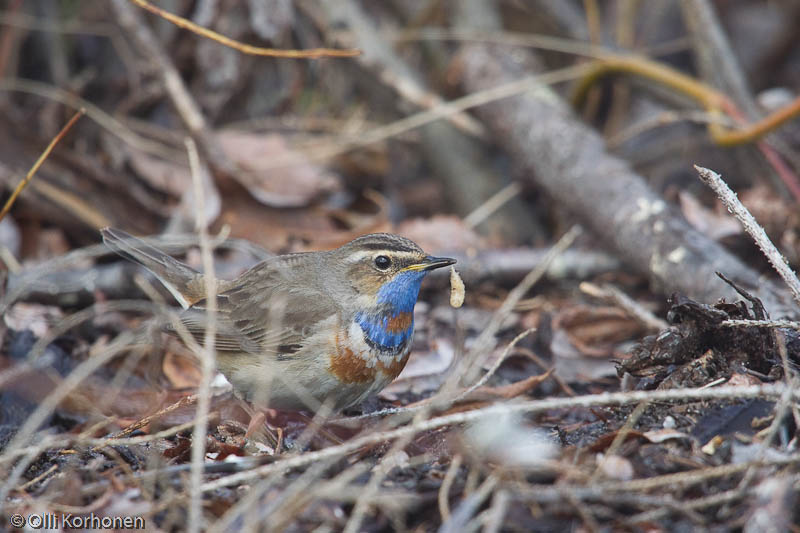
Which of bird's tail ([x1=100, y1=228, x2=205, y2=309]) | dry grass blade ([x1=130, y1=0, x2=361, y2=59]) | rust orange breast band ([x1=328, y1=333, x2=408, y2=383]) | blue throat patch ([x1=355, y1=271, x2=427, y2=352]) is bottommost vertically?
rust orange breast band ([x1=328, y1=333, x2=408, y2=383])

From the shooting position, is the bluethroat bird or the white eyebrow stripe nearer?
the bluethroat bird

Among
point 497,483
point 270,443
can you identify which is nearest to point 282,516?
point 497,483

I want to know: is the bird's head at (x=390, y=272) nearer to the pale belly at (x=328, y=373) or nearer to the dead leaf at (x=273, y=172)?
the pale belly at (x=328, y=373)

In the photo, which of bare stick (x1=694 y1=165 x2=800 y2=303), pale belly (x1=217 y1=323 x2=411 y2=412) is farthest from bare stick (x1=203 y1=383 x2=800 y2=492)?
pale belly (x1=217 y1=323 x2=411 y2=412)

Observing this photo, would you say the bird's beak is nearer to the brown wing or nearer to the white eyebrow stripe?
the white eyebrow stripe

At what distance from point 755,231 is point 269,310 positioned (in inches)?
119

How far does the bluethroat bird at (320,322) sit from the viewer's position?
4977 millimetres

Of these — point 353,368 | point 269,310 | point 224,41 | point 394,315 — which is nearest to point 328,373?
point 353,368

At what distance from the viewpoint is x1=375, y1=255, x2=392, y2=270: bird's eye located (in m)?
5.27

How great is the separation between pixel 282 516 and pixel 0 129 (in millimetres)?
5786

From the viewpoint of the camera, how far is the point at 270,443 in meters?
4.59

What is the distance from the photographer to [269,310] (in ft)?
17.9

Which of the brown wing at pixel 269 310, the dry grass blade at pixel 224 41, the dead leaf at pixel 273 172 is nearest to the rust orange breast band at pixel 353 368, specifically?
the brown wing at pixel 269 310

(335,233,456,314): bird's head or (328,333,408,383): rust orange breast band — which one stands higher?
(335,233,456,314): bird's head
